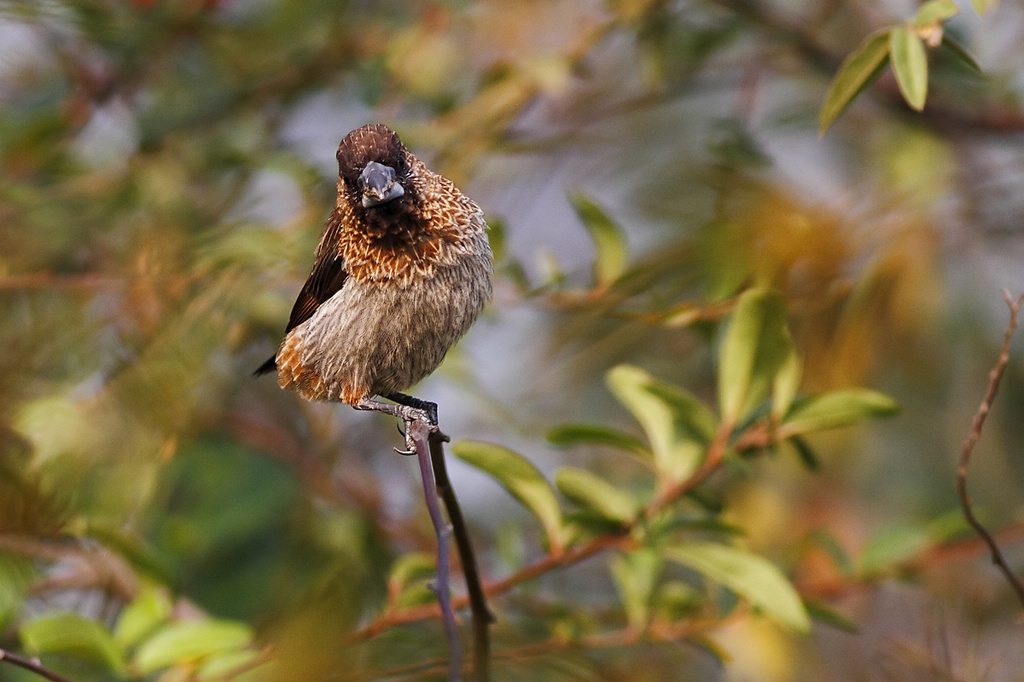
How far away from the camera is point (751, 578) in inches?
90.4

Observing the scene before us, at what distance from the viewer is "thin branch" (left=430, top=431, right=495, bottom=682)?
1733 millimetres

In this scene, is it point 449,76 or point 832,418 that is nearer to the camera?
point 832,418

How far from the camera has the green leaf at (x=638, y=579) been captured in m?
2.51

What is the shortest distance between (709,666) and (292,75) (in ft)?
8.41

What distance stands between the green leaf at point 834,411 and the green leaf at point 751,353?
0.08 meters

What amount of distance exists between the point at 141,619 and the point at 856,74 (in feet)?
6.41

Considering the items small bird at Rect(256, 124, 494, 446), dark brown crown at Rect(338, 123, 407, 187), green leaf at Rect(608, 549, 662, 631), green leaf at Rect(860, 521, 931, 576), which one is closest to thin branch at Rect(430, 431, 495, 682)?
small bird at Rect(256, 124, 494, 446)

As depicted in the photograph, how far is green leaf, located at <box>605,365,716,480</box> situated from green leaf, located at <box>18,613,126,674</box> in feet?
4.12

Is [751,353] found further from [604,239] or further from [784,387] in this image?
[604,239]

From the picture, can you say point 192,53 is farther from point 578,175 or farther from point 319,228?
point 578,175

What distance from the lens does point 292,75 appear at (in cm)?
369

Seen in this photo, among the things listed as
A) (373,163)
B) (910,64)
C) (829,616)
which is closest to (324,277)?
(373,163)

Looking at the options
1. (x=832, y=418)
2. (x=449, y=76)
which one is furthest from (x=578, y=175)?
(x=832, y=418)

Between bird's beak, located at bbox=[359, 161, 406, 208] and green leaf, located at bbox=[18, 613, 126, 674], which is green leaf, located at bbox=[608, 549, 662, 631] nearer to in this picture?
bird's beak, located at bbox=[359, 161, 406, 208]
